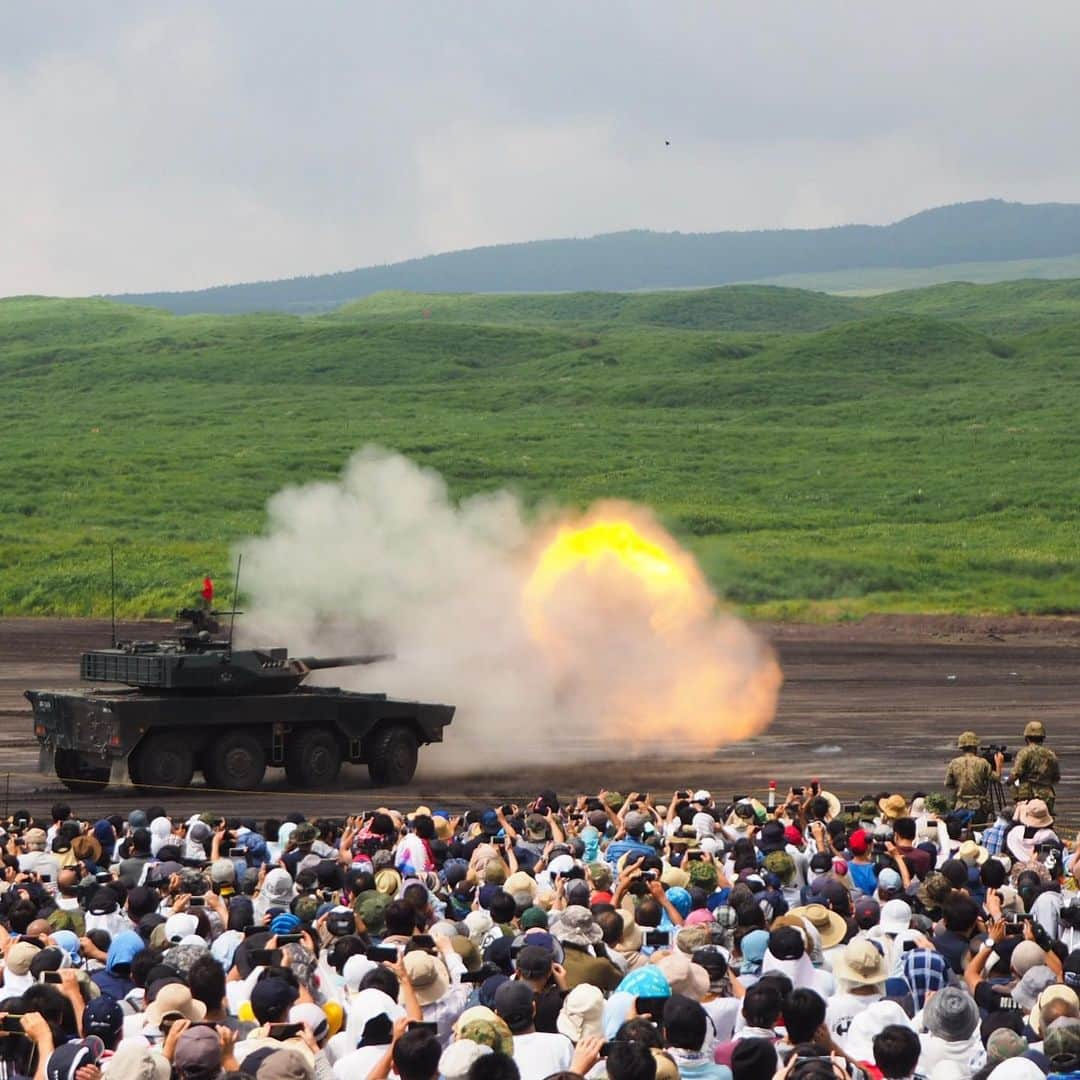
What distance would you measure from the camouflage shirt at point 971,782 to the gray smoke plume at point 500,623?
1249cm

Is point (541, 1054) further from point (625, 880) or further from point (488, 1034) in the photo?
point (625, 880)

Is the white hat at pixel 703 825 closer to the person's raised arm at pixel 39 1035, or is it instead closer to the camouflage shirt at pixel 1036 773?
the camouflage shirt at pixel 1036 773

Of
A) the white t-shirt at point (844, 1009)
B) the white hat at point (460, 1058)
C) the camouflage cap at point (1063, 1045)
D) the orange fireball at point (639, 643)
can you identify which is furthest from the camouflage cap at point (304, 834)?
the orange fireball at point (639, 643)

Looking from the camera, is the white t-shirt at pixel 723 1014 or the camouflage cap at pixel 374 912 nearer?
the white t-shirt at pixel 723 1014

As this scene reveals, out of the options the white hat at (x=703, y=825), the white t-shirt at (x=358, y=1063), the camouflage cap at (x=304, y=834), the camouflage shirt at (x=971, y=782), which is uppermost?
the white t-shirt at (x=358, y=1063)

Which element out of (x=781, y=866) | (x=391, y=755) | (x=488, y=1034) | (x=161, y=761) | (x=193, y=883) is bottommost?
(x=391, y=755)

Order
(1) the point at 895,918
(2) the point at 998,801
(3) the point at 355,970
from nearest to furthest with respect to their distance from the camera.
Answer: (3) the point at 355,970
(1) the point at 895,918
(2) the point at 998,801

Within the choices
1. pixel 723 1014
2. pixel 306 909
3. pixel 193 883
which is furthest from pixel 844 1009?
pixel 193 883

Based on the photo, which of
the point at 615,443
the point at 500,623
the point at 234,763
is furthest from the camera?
the point at 615,443

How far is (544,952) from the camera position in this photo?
11305mm

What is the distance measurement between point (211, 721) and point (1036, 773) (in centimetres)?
1257

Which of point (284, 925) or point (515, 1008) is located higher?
point (515, 1008)

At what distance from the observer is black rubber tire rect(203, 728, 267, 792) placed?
30.7m

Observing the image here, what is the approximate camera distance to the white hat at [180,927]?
13.7 meters
